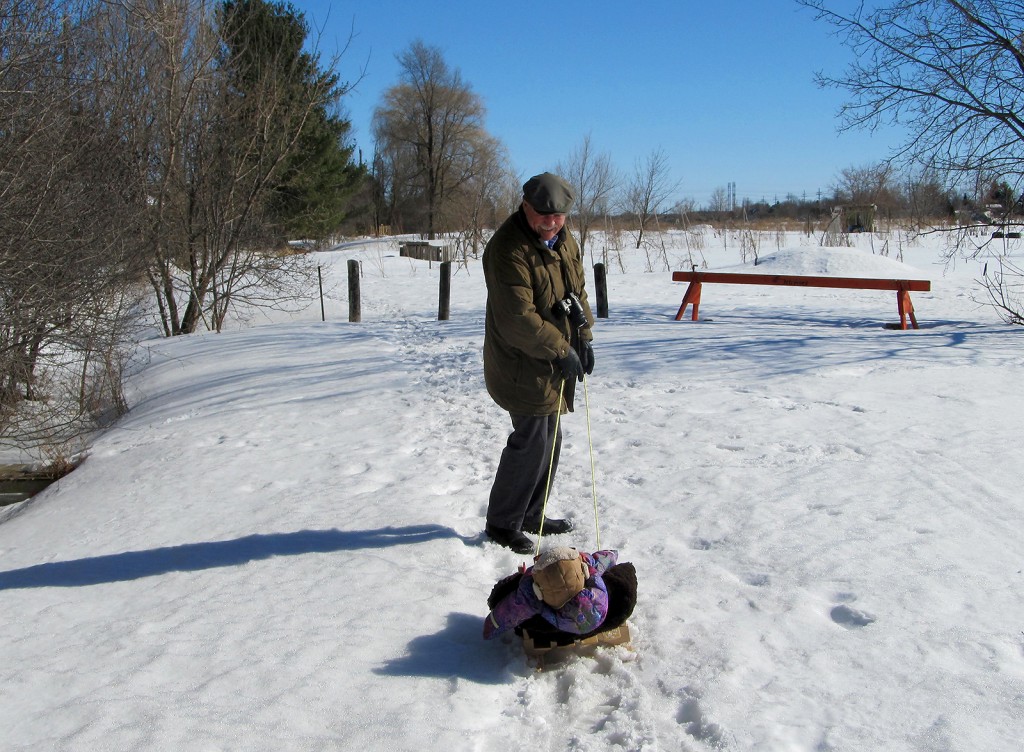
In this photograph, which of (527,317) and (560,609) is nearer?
(560,609)

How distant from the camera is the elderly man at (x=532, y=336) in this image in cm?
388

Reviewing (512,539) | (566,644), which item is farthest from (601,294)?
(566,644)

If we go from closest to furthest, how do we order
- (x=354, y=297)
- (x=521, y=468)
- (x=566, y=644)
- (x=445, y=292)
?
(x=566, y=644)
(x=521, y=468)
(x=445, y=292)
(x=354, y=297)

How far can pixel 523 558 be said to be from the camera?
171 inches

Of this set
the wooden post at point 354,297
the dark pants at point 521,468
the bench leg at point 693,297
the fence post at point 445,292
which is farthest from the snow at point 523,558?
the wooden post at point 354,297

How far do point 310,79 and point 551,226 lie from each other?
1491 cm

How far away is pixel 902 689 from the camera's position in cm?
288

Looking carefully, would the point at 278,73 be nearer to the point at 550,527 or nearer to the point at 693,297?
the point at 693,297

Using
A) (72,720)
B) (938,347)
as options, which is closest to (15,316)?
(72,720)

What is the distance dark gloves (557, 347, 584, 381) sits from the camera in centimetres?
399

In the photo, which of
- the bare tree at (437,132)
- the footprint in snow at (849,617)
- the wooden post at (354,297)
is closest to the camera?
the footprint in snow at (849,617)

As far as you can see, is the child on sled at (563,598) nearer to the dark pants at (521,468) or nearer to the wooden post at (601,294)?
the dark pants at (521,468)

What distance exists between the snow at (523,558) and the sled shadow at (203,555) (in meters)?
0.02

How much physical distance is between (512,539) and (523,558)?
0.12 meters
